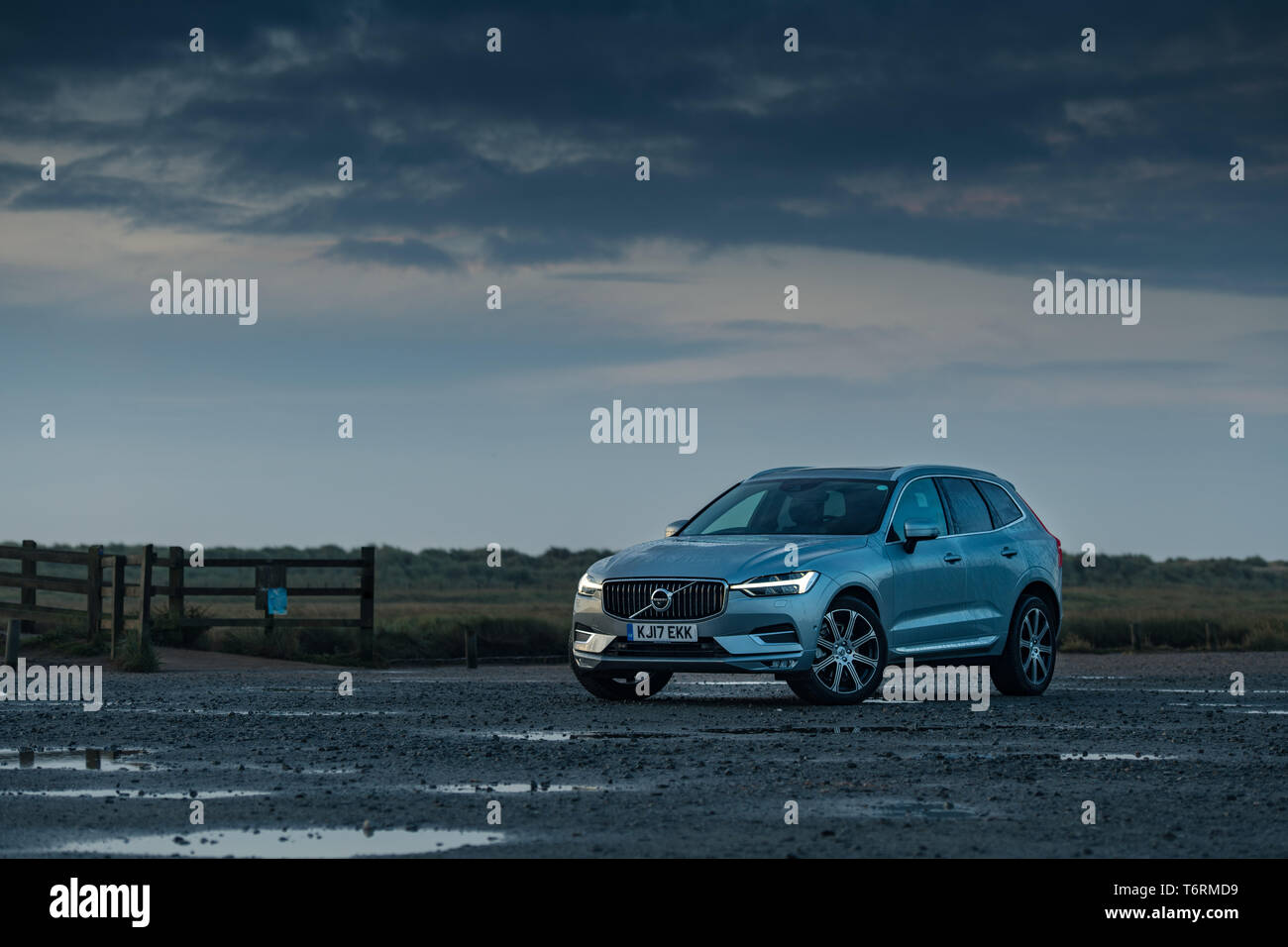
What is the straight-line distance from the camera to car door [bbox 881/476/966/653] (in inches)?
575

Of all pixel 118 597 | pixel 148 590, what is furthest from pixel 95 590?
pixel 148 590

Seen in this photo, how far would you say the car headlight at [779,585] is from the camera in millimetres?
13805

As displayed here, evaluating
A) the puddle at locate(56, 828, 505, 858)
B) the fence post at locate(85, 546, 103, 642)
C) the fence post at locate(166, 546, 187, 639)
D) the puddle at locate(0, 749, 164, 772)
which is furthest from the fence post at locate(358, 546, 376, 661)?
the puddle at locate(56, 828, 505, 858)

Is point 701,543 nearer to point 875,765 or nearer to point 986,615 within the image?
point 986,615

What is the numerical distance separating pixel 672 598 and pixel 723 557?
0.53 m

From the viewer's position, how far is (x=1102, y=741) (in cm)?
1159

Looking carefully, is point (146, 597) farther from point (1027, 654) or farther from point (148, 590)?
point (1027, 654)

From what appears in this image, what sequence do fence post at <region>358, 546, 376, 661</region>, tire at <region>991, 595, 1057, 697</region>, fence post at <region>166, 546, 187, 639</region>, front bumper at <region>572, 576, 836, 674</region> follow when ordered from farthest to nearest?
fence post at <region>358, 546, 376, 661</region> < fence post at <region>166, 546, 187, 639</region> < tire at <region>991, 595, 1057, 697</region> < front bumper at <region>572, 576, 836, 674</region>

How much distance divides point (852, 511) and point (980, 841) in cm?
801

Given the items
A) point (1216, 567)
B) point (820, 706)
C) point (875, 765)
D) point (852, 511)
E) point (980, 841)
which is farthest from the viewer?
point (1216, 567)

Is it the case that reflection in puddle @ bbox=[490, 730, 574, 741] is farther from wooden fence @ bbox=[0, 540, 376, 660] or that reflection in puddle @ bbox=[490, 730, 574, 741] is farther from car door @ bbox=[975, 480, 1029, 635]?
wooden fence @ bbox=[0, 540, 376, 660]

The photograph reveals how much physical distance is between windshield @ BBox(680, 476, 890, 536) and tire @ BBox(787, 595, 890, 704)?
0.89m

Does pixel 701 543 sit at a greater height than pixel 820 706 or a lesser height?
greater
